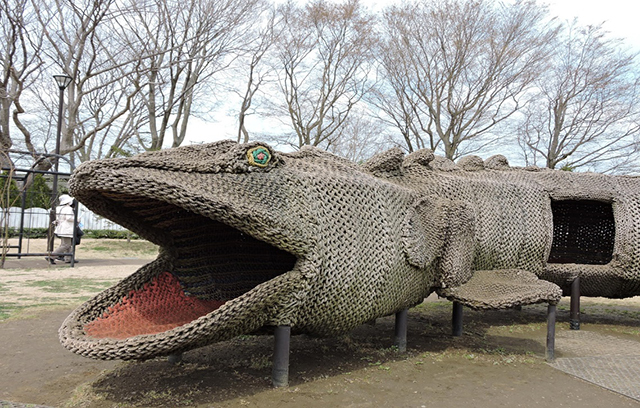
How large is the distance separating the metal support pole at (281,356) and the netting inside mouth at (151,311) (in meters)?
0.72

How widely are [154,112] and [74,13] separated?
4193mm

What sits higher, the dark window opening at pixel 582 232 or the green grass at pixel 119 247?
the dark window opening at pixel 582 232

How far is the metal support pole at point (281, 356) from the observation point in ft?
10.9

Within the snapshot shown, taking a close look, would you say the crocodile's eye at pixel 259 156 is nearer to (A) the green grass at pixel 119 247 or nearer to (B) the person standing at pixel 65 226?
(B) the person standing at pixel 65 226

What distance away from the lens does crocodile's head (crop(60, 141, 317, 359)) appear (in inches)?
110

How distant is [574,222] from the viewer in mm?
6742

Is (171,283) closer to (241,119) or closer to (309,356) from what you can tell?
(309,356)

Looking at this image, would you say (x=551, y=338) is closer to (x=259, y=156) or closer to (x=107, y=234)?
(x=259, y=156)

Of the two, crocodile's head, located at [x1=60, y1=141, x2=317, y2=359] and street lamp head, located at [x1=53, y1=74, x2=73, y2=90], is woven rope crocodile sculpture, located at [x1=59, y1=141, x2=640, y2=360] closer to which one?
crocodile's head, located at [x1=60, y1=141, x2=317, y2=359]

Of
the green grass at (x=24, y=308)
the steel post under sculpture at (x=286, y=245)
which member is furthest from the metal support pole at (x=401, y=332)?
the green grass at (x=24, y=308)

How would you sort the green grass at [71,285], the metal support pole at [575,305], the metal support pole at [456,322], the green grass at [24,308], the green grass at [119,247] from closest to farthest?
the metal support pole at [456,322] → the green grass at [24,308] → the metal support pole at [575,305] → the green grass at [71,285] → the green grass at [119,247]

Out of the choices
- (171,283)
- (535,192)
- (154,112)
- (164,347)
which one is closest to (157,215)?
(171,283)

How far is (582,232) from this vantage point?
6.76m

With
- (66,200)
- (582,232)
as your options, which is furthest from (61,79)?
(582,232)
